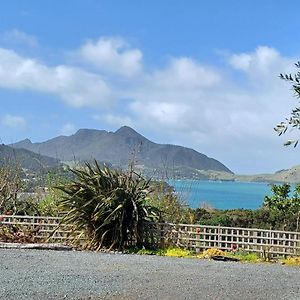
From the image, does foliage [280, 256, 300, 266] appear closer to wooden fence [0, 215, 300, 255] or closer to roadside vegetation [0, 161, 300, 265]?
roadside vegetation [0, 161, 300, 265]

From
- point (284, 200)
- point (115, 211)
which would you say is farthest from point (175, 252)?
point (284, 200)

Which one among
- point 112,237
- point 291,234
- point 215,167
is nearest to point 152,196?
point 112,237

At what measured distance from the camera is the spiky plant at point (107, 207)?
13375 millimetres

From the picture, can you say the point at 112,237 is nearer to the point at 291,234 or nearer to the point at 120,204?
the point at 120,204

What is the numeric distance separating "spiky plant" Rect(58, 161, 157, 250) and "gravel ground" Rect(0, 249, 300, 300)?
135cm

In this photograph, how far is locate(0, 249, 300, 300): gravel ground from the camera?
7.61 meters

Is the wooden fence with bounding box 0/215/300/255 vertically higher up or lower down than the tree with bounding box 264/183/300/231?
lower down

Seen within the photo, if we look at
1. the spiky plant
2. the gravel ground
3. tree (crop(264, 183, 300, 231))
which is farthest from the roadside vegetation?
the gravel ground

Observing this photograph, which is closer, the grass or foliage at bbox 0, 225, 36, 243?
the grass

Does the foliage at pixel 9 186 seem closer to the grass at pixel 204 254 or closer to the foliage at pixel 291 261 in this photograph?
the grass at pixel 204 254

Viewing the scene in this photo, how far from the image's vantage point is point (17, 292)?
7.39m

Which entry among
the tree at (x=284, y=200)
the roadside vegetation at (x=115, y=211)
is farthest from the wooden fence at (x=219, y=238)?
the tree at (x=284, y=200)

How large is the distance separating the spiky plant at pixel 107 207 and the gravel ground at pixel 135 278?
4.42ft

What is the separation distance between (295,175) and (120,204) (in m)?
4.44
